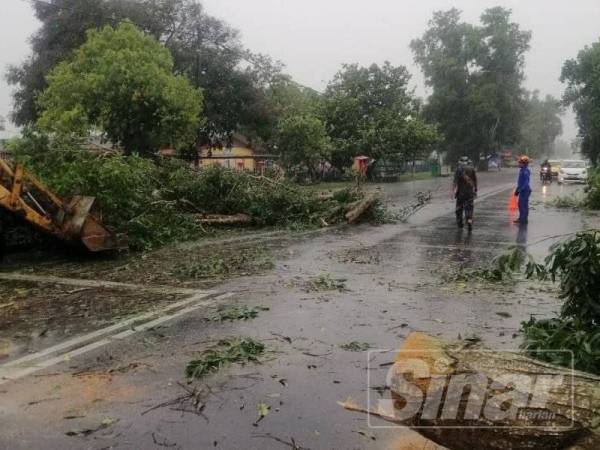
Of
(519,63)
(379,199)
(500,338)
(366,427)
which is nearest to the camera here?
(366,427)

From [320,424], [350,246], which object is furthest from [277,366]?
[350,246]

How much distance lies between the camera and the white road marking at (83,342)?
480 centimetres

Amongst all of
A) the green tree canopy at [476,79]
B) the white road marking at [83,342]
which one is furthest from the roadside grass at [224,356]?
the green tree canopy at [476,79]

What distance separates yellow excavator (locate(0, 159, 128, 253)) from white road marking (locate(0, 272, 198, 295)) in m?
0.86

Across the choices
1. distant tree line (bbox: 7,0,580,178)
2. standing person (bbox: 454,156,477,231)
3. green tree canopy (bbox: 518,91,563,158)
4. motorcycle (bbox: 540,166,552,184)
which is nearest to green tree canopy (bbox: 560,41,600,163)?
distant tree line (bbox: 7,0,580,178)

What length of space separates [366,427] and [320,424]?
29cm

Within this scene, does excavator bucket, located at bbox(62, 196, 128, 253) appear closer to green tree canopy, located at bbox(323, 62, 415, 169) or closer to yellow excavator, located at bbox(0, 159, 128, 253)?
yellow excavator, located at bbox(0, 159, 128, 253)

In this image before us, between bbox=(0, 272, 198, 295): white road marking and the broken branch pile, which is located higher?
the broken branch pile

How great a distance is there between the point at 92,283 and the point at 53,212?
2.03 meters

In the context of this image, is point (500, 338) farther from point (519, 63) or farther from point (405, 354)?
point (519, 63)

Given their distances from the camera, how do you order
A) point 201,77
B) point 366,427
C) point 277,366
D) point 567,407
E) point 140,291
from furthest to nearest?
point 201,77 → point 140,291 → point 277,366 → point 366,427 → point 567,407

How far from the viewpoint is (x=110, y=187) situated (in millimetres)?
10820

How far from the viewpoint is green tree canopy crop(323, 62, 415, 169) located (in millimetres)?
37844

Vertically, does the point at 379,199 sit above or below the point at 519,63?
below
